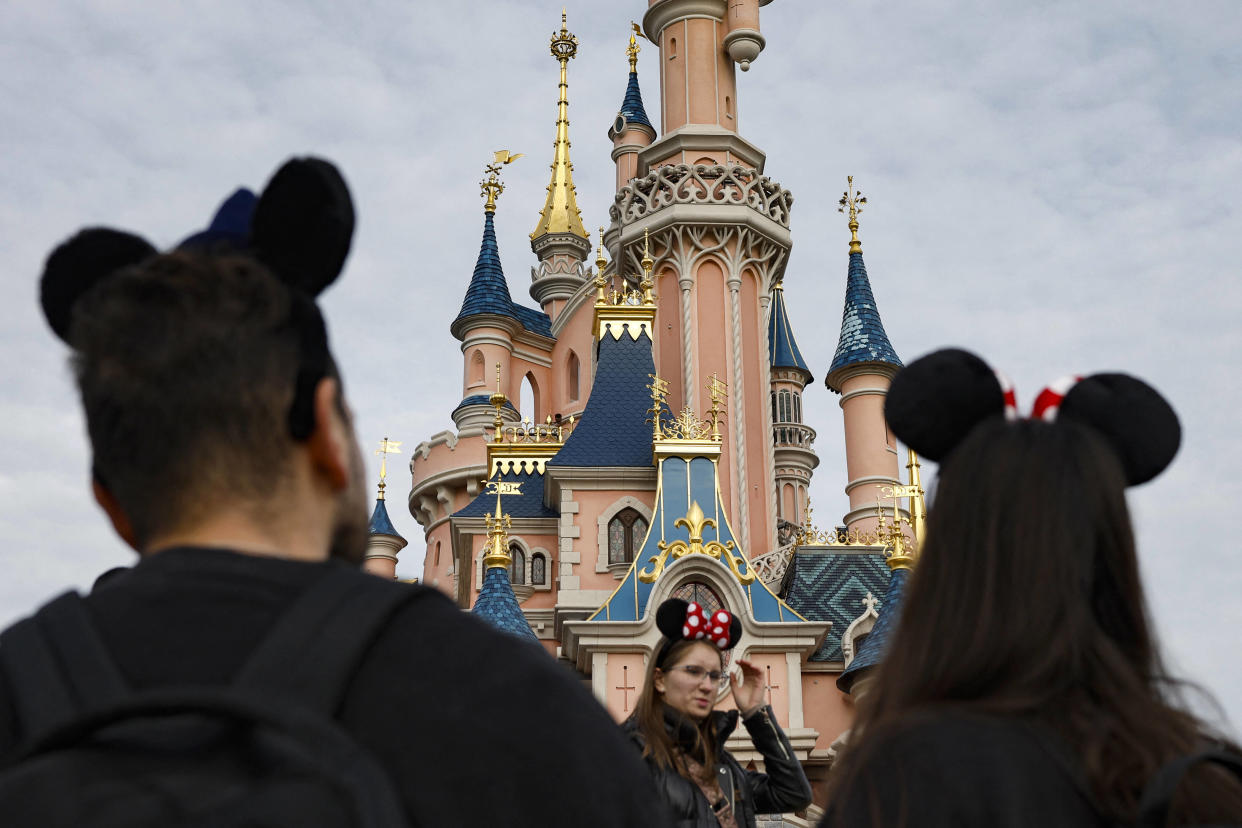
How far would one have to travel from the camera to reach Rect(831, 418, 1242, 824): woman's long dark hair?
1.65 meters

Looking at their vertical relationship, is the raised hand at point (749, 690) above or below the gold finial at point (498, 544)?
below

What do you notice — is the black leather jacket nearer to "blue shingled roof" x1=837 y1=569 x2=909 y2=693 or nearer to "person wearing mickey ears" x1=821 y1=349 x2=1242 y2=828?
"person wearing mickey ears" x1=821 y1=349 x2=1242 y2=828

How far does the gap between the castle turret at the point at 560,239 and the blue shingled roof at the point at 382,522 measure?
26.2 ft

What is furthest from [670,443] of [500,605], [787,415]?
[787,415]

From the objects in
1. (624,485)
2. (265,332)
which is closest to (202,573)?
(265,332)

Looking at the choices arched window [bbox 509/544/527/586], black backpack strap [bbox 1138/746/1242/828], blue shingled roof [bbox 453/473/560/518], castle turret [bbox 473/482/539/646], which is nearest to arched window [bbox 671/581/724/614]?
castle turret [bbox 473/482/539/646]

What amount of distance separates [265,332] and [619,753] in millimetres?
618

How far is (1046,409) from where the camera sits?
6.32 feet

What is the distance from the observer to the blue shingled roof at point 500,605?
19.2 metres

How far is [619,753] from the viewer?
1.44 metres

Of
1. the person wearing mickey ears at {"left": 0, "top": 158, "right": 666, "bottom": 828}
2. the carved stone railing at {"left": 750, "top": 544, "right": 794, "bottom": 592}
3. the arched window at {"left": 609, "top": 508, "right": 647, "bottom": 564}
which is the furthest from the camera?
the carved stone railing at {"left": 750, "top": 544, "right": 794, "bottom": 592}

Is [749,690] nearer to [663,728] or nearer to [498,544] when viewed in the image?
[663,728]

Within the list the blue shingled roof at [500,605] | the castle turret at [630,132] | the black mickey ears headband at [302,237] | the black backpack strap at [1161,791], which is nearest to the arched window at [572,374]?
the castle turret at [630,132]

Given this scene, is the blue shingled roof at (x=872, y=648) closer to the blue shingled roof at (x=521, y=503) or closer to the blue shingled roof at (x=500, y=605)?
the blue shingled roof at (x=500, y=605)
